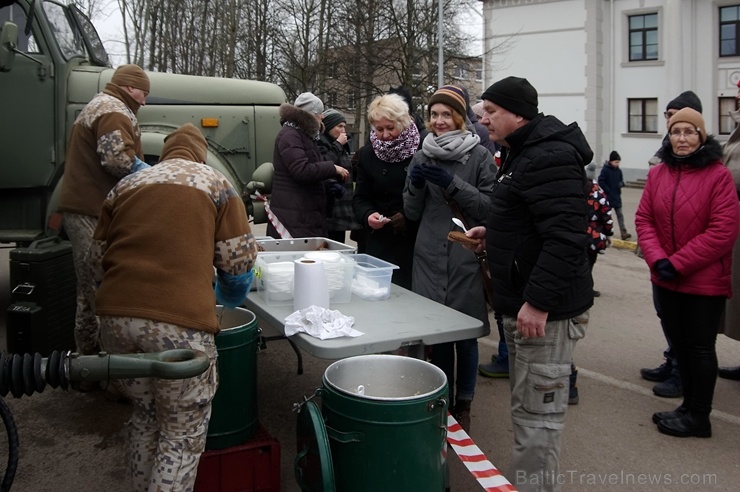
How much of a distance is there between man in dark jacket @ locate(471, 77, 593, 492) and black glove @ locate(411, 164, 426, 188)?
670 mm

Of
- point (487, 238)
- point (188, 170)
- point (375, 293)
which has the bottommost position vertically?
point (375, 293)

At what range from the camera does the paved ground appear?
3379 mm

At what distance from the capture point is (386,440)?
7.89 ft

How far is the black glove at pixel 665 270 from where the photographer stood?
3676mm

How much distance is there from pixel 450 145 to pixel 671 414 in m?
2.01

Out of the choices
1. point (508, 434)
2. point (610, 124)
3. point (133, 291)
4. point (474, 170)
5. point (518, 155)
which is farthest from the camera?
point (610, 124)

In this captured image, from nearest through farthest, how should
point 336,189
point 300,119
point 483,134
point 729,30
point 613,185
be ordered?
point 300,119
point 483,134
point 336,189
point 613,185
point 729,30

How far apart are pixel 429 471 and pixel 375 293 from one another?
112 centimetres

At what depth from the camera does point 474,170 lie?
144 inches

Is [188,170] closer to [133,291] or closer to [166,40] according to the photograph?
[133,291]

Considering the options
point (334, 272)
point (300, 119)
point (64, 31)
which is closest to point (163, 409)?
point (334, 272)

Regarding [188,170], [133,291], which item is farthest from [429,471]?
[188,170]

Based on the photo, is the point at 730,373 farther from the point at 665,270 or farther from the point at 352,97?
the point at 352,97

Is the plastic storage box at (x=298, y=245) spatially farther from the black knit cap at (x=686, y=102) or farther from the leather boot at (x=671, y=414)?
the black knit cap at (x=686, y=102)
